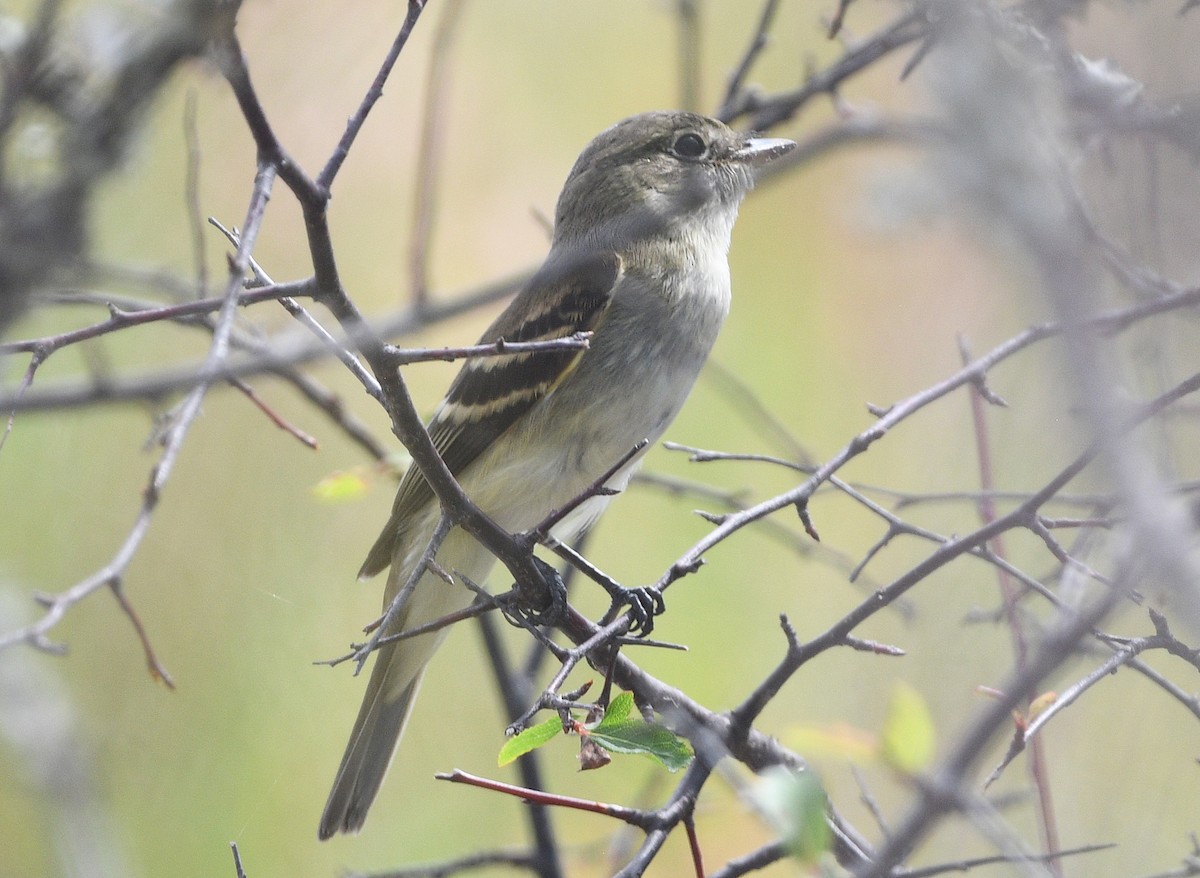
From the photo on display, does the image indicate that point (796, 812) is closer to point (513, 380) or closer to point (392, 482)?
point (513, 380)

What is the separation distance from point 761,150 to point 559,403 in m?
0.84

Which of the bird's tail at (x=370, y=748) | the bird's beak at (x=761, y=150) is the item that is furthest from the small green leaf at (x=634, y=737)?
the bird's beak at (x=761, y=150)

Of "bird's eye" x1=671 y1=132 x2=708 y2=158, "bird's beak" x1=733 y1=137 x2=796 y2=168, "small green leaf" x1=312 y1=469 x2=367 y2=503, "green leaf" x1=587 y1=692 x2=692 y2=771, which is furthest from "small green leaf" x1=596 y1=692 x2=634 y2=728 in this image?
"bird's eye" x1=671 y1=132 x2=708 y2=158

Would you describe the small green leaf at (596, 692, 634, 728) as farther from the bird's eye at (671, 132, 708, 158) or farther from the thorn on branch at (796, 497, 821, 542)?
the bird's eye at (671, 132, 708, 158)

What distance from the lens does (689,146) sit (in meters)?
2.98

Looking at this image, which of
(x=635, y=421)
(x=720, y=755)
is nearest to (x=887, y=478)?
(x=635, y=421)

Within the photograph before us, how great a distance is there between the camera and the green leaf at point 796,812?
930 millimetres

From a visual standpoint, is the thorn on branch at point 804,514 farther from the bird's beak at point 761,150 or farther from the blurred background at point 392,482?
the bird's beak at point 761,150

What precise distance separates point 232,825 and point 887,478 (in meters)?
2.21

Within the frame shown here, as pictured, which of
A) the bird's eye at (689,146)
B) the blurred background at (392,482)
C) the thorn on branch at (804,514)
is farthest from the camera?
the blurred background at (392,482)

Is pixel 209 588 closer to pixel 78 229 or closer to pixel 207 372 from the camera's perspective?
pixel 78 229

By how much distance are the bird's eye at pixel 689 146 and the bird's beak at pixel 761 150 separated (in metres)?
0.09

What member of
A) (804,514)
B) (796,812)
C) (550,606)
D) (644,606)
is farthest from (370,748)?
(796,812)

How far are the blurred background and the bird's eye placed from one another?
0.33 m
